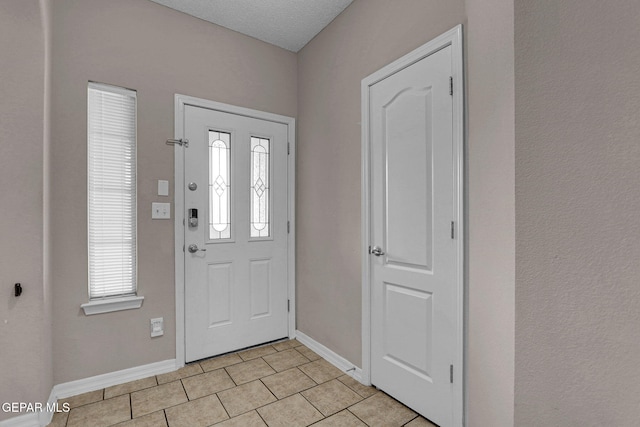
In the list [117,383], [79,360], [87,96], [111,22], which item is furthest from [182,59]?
Result: [117,383]

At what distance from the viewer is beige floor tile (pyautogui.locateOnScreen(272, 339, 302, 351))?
2678 mm

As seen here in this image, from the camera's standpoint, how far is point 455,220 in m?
1.56

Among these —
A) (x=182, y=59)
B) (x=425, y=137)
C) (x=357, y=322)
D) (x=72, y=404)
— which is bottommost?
(x=72, y=404)

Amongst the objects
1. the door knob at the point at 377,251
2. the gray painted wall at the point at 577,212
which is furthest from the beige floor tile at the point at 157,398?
the gray painted wall at the point at 577,212

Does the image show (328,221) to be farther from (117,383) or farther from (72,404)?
(72,404)

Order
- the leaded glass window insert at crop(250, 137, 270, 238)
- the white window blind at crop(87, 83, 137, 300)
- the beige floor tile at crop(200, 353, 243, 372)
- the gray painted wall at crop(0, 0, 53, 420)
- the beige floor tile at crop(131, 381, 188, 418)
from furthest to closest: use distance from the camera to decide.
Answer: the leaded glass window insert at crop(250, 137, 270, 238)
the beige floor tile at crop(200, 353, 243, 372)
the white window blind at crop(87, 83, 137, 300)
the beige floor tile at crop(131, 381, 188, 418)
the gray painted wall at crop(0, 0, 53, 420)

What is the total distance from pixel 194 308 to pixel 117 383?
65 centimetres

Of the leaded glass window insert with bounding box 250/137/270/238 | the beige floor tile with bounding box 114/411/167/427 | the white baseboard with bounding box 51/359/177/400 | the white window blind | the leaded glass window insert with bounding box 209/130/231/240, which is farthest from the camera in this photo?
the leaded glass window insert with bounding box 250/137/270/238

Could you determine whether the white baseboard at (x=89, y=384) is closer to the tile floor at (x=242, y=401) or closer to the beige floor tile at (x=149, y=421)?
the tile floor at (x=242, y=401)

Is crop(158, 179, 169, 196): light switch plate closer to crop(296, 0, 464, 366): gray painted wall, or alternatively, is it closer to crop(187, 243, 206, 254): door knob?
crop(187, 243, 206, 254): door knob

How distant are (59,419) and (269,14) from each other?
9.74 feet

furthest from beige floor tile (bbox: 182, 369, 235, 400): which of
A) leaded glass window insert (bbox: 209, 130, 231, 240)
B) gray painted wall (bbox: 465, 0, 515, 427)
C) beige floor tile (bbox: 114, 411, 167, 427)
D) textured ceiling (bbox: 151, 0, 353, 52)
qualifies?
textured ceiling (bbox: 151, 0, 353, 52)

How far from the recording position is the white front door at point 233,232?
237 centimetres

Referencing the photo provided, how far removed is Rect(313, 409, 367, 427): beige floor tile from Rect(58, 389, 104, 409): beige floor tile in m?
1.40
